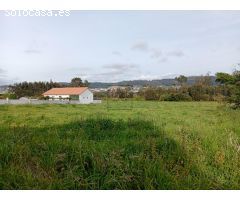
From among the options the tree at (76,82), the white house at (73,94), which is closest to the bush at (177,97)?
the white house at (73,94)

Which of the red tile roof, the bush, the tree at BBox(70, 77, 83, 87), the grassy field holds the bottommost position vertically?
the bush

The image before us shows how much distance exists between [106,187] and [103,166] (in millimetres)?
385

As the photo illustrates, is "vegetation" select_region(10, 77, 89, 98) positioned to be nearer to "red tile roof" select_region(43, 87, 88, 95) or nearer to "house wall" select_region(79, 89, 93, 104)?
"red tile roof" select_region(43, 87, 88, 95)

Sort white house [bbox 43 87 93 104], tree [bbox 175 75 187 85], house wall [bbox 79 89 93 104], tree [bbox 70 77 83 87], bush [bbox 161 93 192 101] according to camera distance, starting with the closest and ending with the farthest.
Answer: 1. house wall [bbox 79 89 93 104]
2. white house [bbox 43 87 93 104]
3. bush [bbox 161 93 192 101]
4. tree [bbox 175 75 187 85]
5. tree [bbox 70 77 83 87]

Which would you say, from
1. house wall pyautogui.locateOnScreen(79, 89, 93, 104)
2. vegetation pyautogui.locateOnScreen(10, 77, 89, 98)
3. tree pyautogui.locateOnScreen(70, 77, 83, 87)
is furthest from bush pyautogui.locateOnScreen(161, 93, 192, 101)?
tree pyautogui.locateOnScreen(70, 77, 83, 87)

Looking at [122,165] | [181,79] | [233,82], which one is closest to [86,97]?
[181,79]

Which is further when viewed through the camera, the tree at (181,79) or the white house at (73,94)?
the tree at (181,79)

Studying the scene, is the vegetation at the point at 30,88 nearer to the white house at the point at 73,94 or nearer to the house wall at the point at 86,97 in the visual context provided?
the white house at the point at 73,94

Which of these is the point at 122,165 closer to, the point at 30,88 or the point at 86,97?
the point at 86,97

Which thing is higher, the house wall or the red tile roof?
the red tile roof

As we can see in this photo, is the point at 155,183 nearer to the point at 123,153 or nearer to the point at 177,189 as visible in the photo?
the point at 177,189

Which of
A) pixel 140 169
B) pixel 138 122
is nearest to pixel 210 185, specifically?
pixel 140 169

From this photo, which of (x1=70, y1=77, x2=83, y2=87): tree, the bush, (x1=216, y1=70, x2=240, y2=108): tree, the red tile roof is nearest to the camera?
(x1=216, y1=70, x2=240, y2=108): tree
